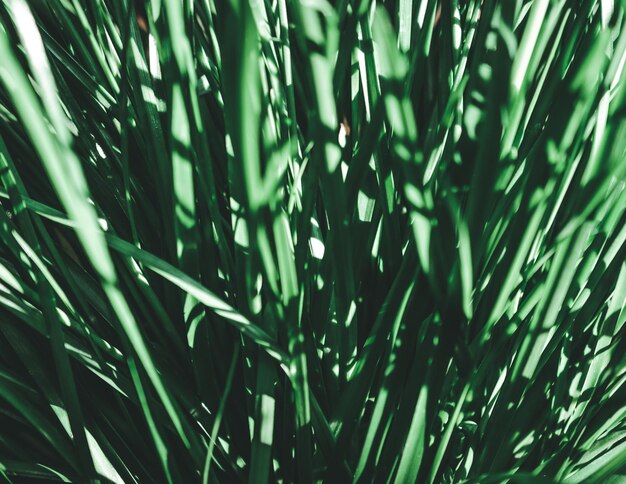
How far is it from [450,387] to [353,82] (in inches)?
8.8

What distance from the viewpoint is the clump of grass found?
159mm

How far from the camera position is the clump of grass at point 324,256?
0.16m

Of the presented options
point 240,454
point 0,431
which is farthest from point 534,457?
point 0,431

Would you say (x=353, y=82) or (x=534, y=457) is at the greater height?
(x=353, y=82)

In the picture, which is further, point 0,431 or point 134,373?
point 0,431

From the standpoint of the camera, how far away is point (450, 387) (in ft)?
0.84

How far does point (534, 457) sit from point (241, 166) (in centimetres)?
26

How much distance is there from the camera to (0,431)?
0.32 m

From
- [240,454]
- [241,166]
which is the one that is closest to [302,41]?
[241,166]

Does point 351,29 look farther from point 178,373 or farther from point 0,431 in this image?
point 0,431

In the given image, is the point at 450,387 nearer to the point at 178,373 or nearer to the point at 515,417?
the point at 515,417

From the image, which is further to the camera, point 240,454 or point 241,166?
point 240,454

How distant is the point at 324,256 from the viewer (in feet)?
0.88

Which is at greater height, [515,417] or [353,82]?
[353,82]
